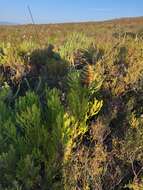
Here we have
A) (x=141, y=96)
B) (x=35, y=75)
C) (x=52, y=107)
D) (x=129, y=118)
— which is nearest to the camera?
(x=52, y=107)

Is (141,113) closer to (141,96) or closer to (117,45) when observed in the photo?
(141,96)

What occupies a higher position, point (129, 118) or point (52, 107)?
point (52, 107)

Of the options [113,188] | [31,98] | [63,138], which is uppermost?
[31,98]

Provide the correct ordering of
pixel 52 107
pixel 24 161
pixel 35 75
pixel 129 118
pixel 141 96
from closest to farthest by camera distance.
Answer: pixel 24 161, pixel 52 107, pixel 129 118, pixel 141 96, pixel 35 75

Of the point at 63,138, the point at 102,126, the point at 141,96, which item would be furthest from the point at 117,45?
the point at 63,138

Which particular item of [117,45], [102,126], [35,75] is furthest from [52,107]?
[117,45]

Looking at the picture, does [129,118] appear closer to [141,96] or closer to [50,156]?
[141,96]

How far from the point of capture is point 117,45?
5637mm

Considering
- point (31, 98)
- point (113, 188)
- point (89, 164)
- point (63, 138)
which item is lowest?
point (113, 188)

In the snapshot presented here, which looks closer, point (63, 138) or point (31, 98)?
point (63, 138)

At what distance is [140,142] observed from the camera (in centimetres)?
Answer: 399

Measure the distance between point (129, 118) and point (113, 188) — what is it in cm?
89

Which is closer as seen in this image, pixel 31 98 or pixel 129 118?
pixel 31 98

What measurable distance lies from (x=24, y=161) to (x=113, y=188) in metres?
0.84
